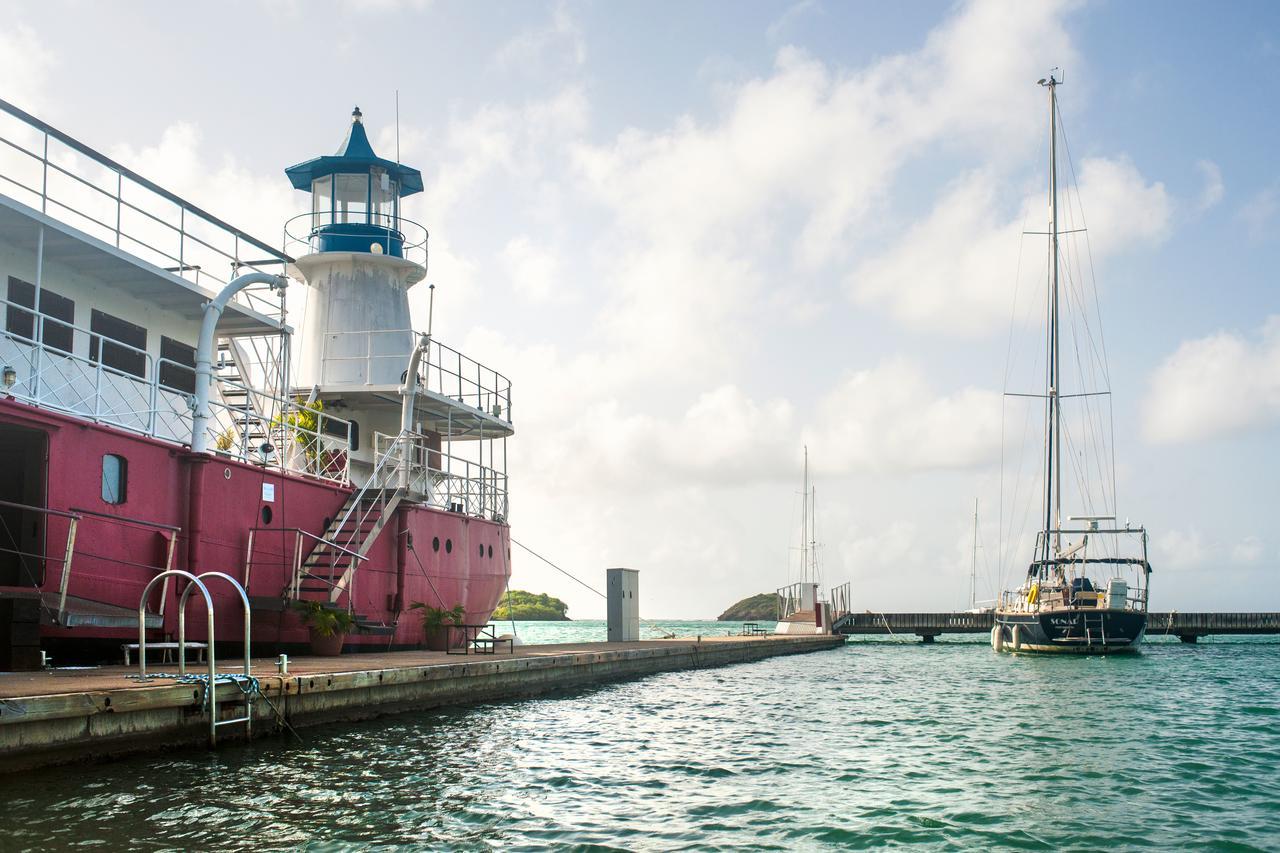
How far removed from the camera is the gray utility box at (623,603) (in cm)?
3291

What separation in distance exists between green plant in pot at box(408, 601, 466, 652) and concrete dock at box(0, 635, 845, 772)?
128 cm

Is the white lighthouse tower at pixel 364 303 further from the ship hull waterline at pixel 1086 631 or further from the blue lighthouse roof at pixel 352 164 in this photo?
the ship hull waterline at pixel 1086 631

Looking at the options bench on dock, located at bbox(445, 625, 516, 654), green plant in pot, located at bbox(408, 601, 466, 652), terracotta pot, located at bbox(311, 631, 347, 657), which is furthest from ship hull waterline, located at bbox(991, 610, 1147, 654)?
terracotta pot, located at bbox(311, 631, 347, 657)

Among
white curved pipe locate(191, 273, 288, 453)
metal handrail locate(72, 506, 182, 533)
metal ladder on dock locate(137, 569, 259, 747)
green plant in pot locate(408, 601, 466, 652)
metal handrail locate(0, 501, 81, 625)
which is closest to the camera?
metal ladder on dock locate(137, 569, 259, 747)

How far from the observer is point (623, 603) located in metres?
33.3

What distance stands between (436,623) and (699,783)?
39.6ft

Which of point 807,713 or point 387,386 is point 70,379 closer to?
point 387,386

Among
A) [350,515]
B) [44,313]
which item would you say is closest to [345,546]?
[350,515]

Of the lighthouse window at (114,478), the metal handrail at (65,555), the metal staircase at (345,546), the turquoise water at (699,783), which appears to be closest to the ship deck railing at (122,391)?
the lighthouse window at (114,478)

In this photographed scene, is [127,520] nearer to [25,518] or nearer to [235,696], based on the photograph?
[25,518]

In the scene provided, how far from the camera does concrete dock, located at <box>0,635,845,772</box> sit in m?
10.8

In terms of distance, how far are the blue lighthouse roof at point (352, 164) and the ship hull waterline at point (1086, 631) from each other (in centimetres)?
2811

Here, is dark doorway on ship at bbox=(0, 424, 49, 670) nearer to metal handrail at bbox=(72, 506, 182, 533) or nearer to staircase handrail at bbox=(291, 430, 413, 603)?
metal handrail at bbox=(72, 506, 182, 533)

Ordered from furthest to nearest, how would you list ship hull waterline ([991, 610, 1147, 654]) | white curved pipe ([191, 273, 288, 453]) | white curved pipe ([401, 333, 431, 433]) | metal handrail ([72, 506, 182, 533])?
ship hull waterline ([991, 610, 1147, 654]) < white curved pipe ([401, 333, 431, 433]) < white curved pipe ([191, 273, 288, 453]) < metal handrail ([72, 506, 182, 533])
